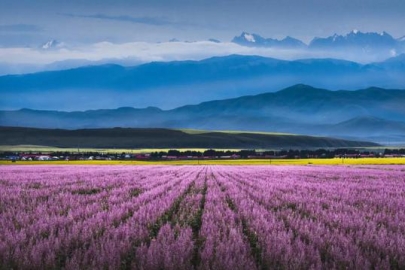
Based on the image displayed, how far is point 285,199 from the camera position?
15.9m

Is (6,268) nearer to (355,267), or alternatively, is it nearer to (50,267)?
(50,267)

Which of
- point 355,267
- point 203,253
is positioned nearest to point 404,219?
point 355,267

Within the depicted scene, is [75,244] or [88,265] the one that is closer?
[88,265]

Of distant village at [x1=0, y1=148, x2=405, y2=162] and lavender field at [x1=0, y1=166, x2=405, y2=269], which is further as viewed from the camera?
distant village at [x1=0, y1=148, x2=405, y2=162]

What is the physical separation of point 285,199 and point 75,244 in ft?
30.2

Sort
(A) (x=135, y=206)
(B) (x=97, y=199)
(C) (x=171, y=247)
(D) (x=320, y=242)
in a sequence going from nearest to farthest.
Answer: (C) (x=171, y=247), (D) (x=320, y=242), (A) (x=135, y=206), (B) (x=97, y=199)

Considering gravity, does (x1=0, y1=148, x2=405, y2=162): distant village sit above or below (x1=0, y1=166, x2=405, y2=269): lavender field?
above

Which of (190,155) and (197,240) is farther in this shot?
→ (190,155)

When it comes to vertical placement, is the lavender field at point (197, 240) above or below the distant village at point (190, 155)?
below

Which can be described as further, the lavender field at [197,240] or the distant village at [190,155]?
the distant village at [190,155]

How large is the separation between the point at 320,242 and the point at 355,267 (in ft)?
4.81

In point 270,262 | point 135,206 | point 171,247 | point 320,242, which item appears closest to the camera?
point 270,262

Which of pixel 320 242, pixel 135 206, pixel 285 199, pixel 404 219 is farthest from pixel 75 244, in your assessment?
pixel 285 199

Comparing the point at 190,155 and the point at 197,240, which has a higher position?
the point at 190,155
